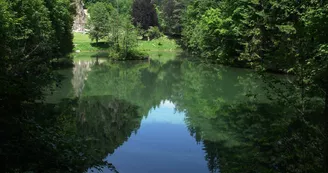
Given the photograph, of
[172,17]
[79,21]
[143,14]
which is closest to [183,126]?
[143,14]

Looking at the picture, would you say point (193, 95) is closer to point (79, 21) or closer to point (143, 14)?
point (143, 14)

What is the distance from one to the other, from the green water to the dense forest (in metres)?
0.07

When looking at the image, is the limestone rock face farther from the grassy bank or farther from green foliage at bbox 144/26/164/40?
green foliage at bbox 144/26/164/40

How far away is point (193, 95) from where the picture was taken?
19203 mm

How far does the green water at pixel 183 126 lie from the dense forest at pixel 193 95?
7cm

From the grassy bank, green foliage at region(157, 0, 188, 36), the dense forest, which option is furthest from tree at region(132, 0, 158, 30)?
the dense forest

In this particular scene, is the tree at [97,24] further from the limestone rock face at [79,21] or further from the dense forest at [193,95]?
the dense forest at [193,95]

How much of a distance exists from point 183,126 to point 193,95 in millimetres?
6099

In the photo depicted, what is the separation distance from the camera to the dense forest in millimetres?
4648

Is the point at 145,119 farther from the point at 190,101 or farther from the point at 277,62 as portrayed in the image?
the point at 277,62

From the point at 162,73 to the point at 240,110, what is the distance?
16.2 meters

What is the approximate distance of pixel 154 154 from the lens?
10.0m

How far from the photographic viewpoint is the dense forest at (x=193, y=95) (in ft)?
15.3

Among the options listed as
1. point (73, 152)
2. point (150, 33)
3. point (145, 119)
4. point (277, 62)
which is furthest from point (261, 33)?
point (150, 33)
